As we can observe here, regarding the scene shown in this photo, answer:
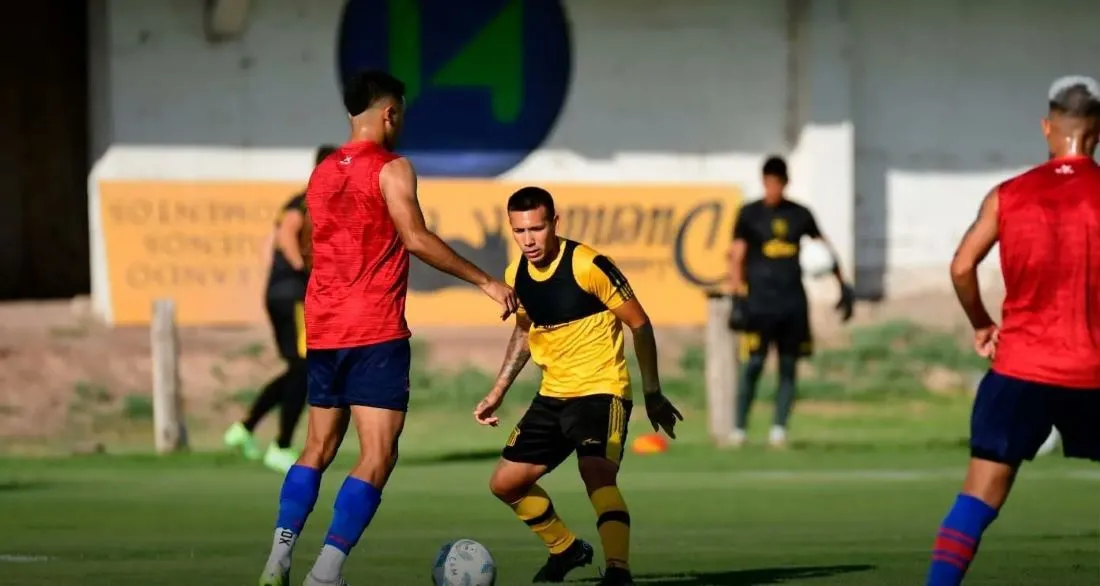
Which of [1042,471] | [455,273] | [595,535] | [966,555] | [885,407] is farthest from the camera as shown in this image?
[885,407]

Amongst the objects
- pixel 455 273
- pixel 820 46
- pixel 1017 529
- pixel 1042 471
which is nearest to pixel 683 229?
pixel 820 46

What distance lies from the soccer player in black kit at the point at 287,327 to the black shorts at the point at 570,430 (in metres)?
6.56

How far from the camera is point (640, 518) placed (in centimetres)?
1295

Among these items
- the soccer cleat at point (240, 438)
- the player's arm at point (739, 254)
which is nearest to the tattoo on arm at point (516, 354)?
the soccer cleat at point (240, 438)

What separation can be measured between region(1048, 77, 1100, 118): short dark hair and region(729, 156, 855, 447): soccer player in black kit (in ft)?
32.2

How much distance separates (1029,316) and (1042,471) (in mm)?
8773

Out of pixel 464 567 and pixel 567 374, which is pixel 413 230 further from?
pixel 464 567

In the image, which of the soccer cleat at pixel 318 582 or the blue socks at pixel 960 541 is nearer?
the blue socks at pixel 960 541

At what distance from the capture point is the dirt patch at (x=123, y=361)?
2128cm

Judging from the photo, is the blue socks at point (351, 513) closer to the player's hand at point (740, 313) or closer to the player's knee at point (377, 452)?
the player's knee at point (377, 452)

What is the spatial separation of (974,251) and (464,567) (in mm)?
2398

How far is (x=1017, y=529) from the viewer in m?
12.2

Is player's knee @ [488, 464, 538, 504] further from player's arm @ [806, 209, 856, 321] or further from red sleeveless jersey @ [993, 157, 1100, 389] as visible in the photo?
player's arm @ [806, 209, 856, 321]

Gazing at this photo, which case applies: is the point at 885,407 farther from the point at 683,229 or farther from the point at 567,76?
the point at 567,76
